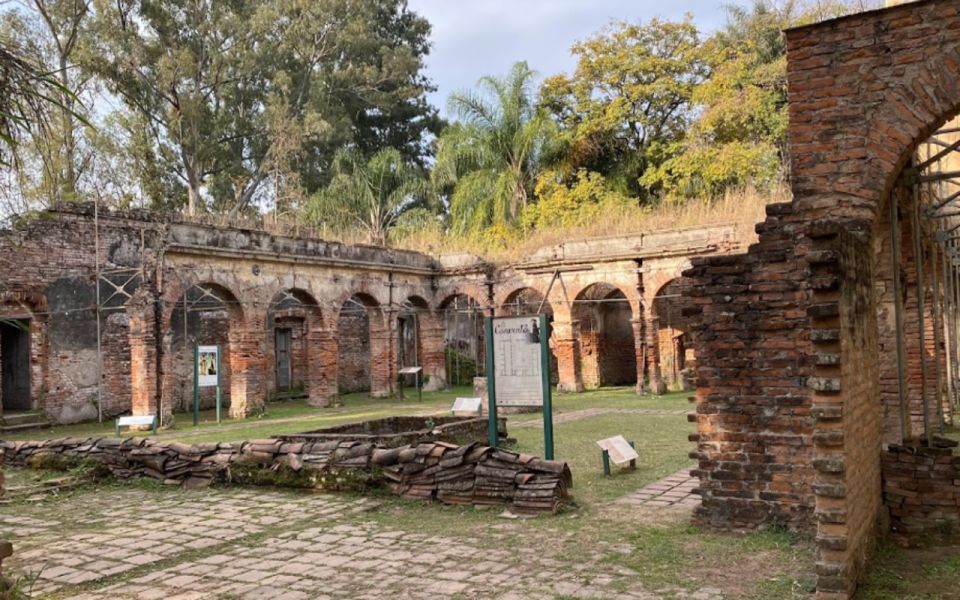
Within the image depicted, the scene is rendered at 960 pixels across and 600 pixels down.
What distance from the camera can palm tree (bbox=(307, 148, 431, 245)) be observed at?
33719 millimetres

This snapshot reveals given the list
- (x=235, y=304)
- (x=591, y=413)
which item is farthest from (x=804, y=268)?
(x=235, y=304)

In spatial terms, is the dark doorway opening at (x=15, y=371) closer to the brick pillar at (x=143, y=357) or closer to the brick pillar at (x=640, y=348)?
the brick pillar at (x=143, y=357)

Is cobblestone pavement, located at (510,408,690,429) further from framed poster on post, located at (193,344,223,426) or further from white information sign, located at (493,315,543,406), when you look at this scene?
framed poster on post, located at (193,344,223,426)

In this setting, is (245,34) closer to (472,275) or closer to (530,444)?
(472,275)

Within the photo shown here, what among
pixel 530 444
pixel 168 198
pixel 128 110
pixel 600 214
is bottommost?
pixel 530 444

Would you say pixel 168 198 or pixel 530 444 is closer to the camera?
pixel 530 444

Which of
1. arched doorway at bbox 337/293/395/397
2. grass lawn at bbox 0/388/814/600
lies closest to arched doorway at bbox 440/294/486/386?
arched doorway at bbox 337/293/395/397

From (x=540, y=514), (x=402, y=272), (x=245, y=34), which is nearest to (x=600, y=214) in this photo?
(x=402, y=272)

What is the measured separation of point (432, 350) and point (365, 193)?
11434 mm

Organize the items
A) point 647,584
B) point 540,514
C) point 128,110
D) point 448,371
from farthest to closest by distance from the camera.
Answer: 1. point 128,110
2. point 448,371
3. point 540,514
4. point 647,584

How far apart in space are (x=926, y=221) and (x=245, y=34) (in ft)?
94.5

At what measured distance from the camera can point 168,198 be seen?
31.9 m

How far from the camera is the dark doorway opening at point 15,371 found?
1856 cm

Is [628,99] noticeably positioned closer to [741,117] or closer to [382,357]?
[741,117]
